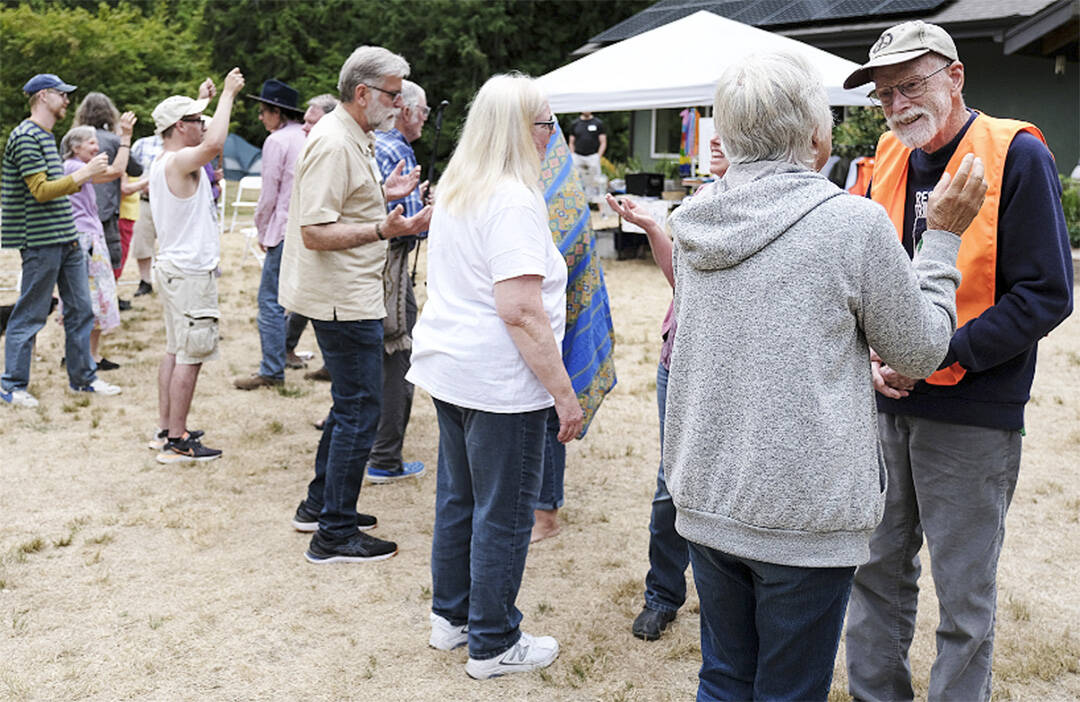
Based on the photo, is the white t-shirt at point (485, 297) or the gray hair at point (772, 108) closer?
the gray hair at point (772, 108)

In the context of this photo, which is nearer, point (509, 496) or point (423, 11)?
point (509, 496)

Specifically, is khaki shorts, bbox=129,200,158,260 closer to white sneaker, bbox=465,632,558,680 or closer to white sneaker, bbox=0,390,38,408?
white sneaker, bbox=0,390,38,408

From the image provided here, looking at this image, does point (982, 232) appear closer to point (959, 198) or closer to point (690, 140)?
point (959, 198)

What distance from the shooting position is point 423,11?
2816cm

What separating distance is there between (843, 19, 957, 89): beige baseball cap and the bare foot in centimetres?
243

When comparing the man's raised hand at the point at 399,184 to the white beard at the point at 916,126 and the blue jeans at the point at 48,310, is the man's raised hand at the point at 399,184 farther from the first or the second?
the blue jeans at the point at 48,310

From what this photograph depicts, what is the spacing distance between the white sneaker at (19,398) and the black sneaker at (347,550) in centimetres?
310

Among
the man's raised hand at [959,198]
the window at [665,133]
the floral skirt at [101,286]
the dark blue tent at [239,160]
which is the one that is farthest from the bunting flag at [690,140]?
the dark blue tent at [239,160]

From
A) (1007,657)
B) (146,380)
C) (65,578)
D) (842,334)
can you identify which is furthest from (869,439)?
(146,380)

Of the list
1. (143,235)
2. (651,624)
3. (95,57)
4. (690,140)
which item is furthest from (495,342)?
(95,57)

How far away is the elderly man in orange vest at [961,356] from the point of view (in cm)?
229

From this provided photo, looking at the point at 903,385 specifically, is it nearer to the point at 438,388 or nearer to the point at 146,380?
the point at 438,388

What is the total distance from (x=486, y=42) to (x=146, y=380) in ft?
75.7

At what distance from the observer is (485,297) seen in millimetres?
2926
